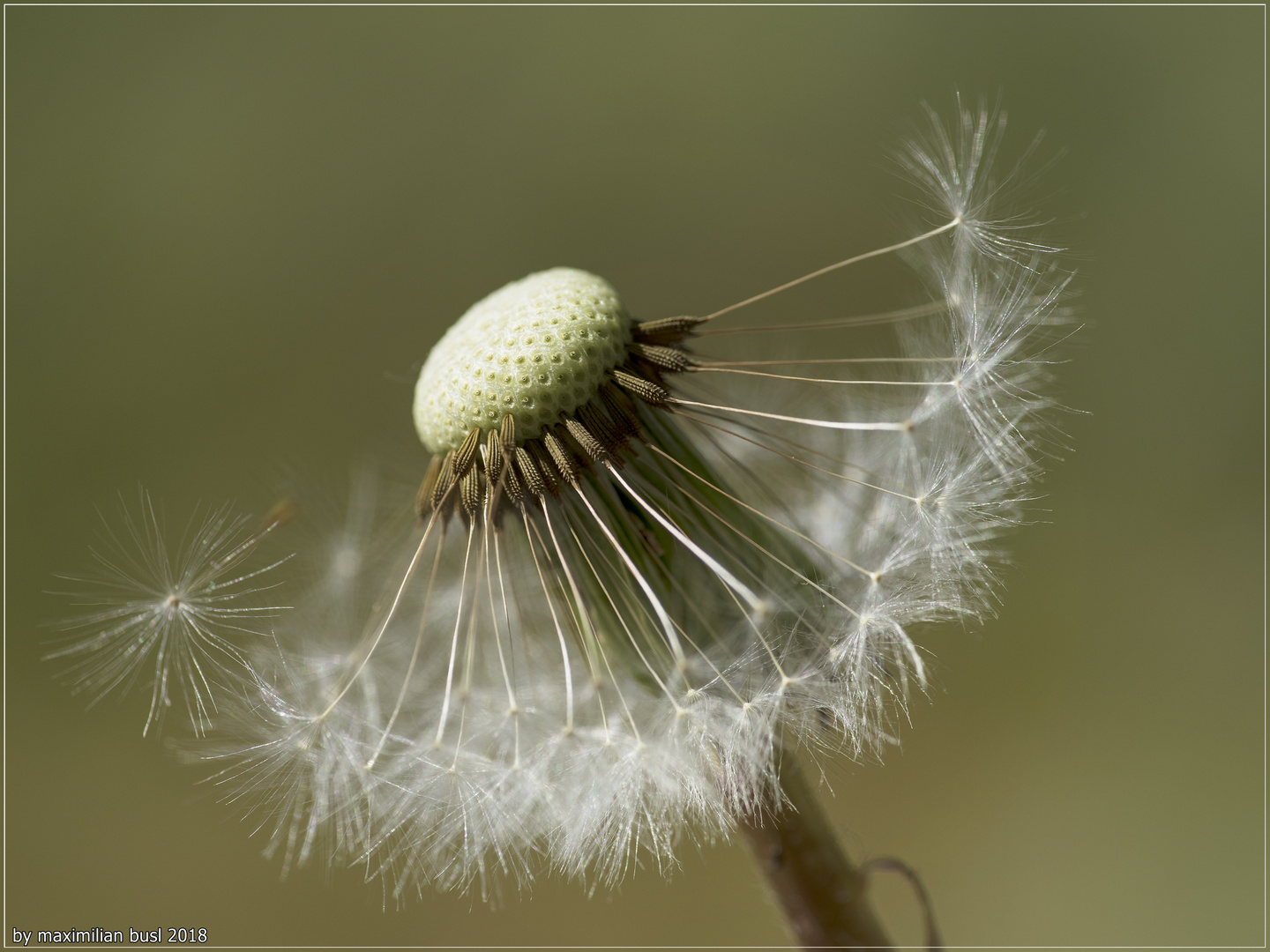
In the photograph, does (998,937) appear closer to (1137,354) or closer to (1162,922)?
(1162,922)

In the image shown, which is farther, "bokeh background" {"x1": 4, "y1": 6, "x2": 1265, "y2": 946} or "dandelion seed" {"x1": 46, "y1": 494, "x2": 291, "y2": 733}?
"bokeh background" {"x1": 4, "y1": 6, "x2": 1265, "y2": 946}

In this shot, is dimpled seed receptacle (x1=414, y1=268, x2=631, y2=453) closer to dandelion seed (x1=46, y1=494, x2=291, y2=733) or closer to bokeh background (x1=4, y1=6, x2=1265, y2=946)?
dandelion seed (x1=46, y1=494, x2=291, y2=733)

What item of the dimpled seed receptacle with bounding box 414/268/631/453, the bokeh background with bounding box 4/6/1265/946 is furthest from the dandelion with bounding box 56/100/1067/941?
the bokeh background with bounding box 4/6/1265/946

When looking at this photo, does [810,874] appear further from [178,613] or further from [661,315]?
[661,315]

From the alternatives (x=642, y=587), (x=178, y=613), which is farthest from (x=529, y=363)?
(x=178, y=613)

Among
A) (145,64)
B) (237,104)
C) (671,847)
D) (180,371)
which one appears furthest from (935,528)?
(145,64)
